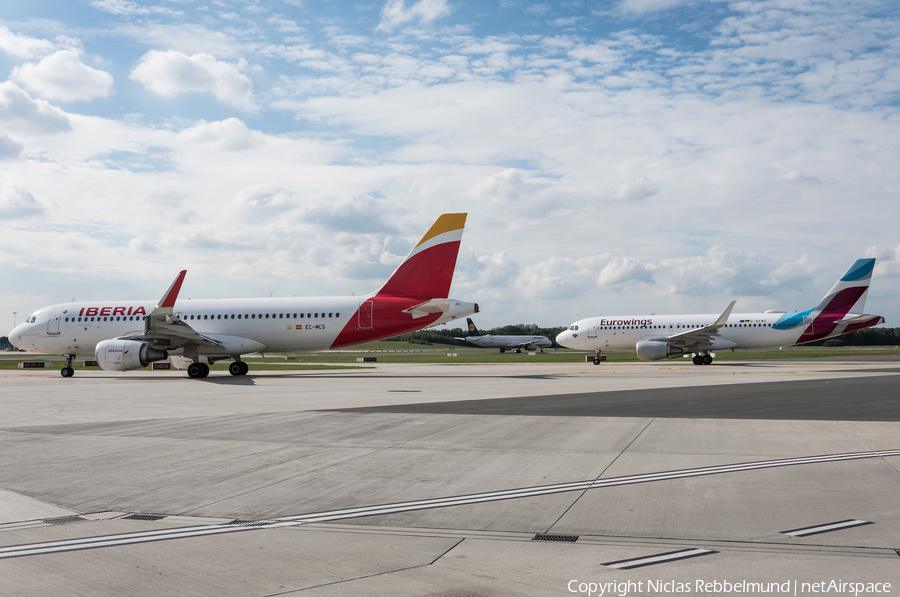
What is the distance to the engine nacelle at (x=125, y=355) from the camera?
90.0ft

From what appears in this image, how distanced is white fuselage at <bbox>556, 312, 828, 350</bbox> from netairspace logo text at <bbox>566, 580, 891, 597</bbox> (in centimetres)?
4207

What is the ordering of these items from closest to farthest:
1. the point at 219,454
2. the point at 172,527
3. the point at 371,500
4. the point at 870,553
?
the point at 870,553
the point at 172,527
the point at 371,500
the point at 219,454

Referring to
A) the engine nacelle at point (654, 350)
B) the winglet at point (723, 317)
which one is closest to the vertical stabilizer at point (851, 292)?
the winglet at point (723, 317)

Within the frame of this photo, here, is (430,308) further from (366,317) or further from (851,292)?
(851,292)

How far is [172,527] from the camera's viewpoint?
5.70m

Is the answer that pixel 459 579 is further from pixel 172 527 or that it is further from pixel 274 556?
pixel 172 527

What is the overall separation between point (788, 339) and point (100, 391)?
41.6 metres

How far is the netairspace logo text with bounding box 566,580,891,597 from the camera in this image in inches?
161

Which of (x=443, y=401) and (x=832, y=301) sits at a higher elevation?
(x=832, y=301)

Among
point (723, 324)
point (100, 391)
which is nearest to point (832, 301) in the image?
point (723, 324)

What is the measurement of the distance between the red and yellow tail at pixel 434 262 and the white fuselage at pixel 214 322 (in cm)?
245

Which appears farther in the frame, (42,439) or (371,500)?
(42,439)

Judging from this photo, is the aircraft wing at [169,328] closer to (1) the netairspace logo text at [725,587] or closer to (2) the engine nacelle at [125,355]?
(2) the engine nacelle at [125,355]

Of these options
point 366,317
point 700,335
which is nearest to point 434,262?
point 366,317
